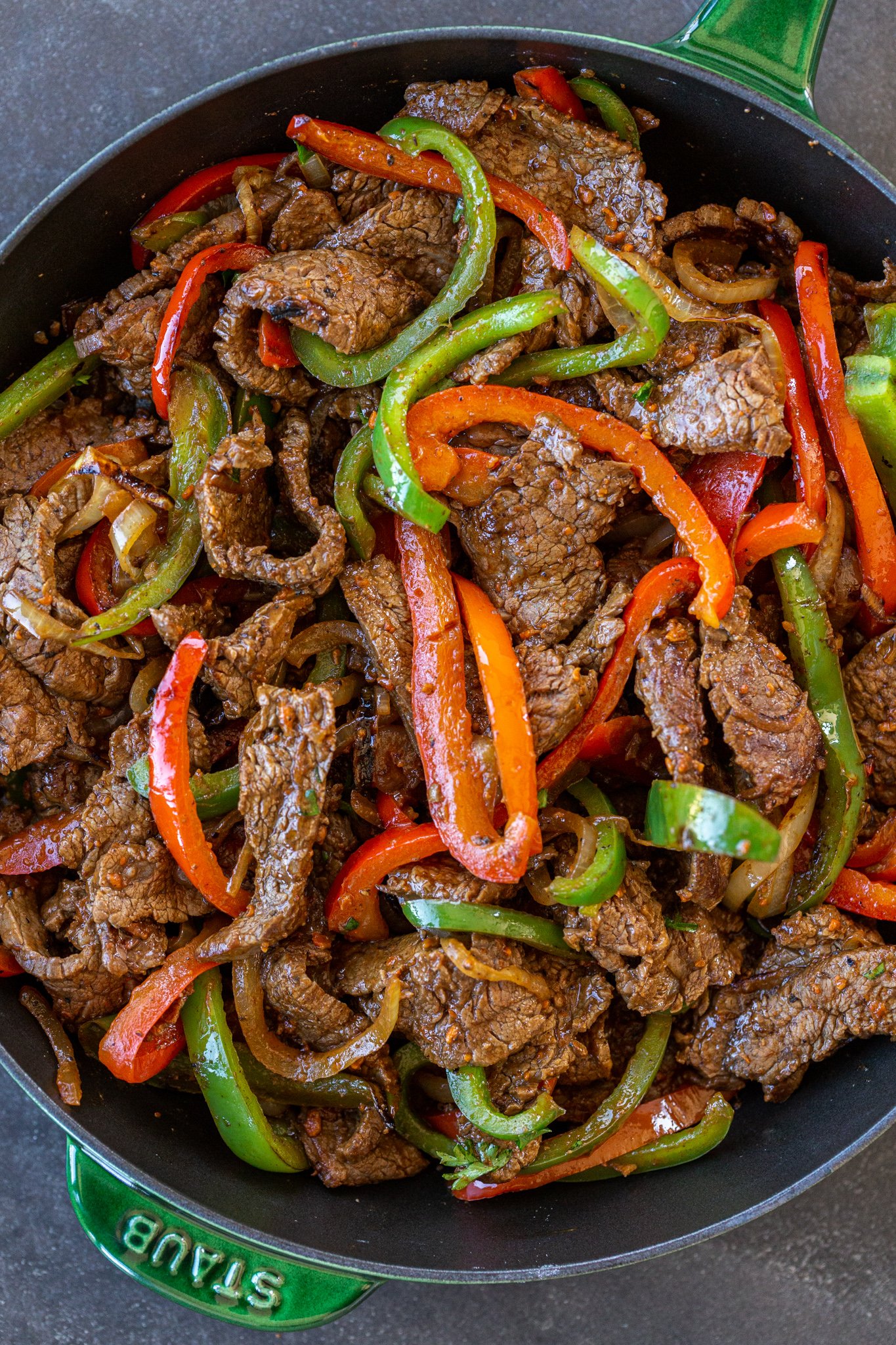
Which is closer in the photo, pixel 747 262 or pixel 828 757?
pixel 828 757

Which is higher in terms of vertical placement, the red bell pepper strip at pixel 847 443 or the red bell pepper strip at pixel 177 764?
the red bell pepper strip at pixel 177 764

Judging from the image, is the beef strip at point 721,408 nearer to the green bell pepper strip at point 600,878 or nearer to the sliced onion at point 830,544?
the sliced onion at point 830,544

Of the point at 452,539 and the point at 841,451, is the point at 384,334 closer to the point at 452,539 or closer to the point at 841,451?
the point at 452,539

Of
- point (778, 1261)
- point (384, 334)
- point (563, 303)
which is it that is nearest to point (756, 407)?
point (563, 303)

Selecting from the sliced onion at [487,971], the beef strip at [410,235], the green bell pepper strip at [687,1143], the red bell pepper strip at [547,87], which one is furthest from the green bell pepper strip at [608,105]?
the green bell pepper strip at [687,1143]

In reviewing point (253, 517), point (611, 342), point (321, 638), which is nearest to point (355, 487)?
point (253, 517)
